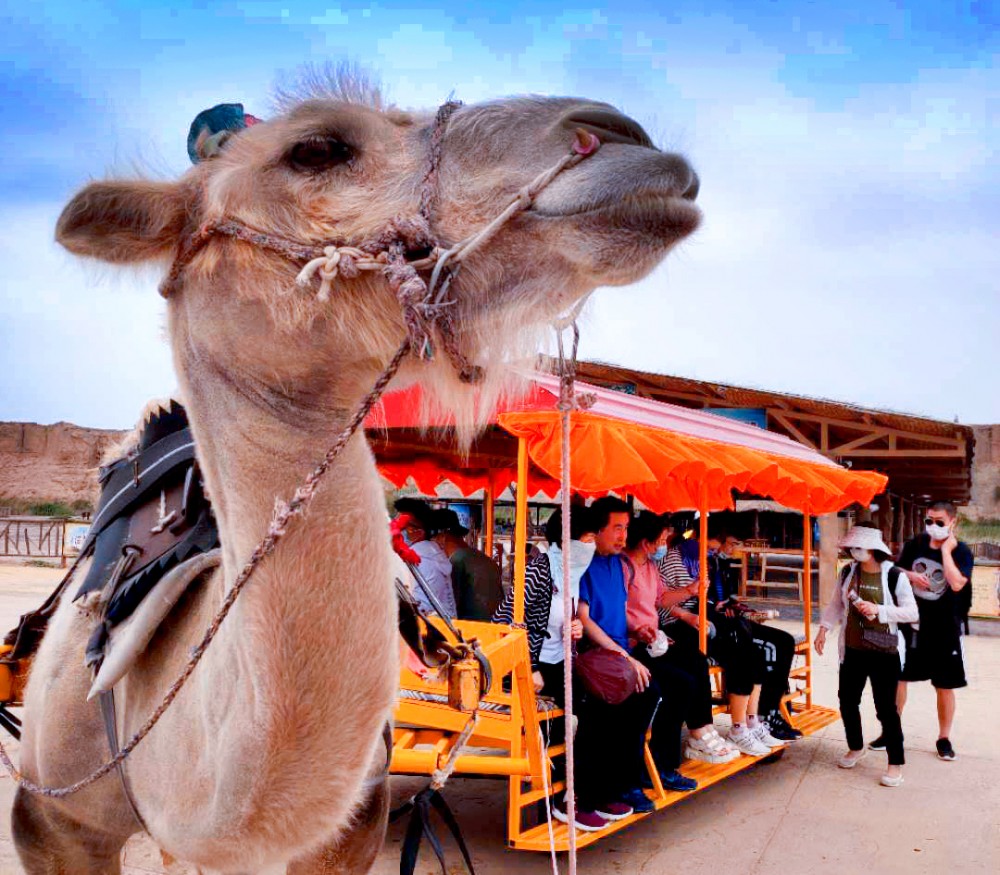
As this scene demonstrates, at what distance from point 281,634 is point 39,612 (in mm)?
1937

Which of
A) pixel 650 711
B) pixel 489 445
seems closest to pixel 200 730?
pixel 650 711

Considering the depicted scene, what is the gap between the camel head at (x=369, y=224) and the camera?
1618 millimetres

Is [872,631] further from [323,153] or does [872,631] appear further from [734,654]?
[323,153]

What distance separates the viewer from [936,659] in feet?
26.0

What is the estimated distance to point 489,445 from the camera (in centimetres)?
678

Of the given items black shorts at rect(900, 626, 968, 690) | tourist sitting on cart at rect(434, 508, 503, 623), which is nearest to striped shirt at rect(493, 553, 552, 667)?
tourist sitting on cart at rect(434, 508, 503, 623)

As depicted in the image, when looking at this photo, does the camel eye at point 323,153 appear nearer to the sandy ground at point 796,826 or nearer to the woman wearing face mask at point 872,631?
the sandy ground at point 796,826

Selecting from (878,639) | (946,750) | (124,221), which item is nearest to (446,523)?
(878,639)

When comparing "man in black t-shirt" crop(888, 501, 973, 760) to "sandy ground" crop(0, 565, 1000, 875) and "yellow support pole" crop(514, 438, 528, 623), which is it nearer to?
"sandy ground" crop(0, 565, 1000, 875)

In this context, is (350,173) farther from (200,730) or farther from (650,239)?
(200,730)

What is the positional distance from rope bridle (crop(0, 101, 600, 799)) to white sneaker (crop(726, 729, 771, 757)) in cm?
613

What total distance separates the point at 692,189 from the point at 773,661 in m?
6.88

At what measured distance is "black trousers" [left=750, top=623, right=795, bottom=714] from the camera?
25.7ft

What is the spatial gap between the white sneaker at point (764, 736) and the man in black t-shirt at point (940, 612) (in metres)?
1.27
